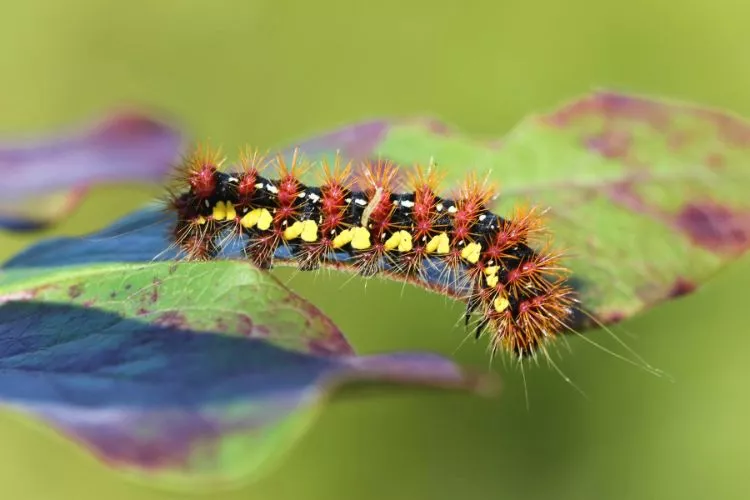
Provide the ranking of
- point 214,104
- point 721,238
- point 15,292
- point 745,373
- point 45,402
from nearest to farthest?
1. point 45,402
2. point 15,292
3. point 721,238
4. point 745,373
5. point 214,104

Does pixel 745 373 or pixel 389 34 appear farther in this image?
pixel 389 34

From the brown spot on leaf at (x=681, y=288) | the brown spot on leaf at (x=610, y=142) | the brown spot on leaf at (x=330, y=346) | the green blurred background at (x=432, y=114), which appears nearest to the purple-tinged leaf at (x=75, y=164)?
the brown spot on leaf at (x=330, y=346)

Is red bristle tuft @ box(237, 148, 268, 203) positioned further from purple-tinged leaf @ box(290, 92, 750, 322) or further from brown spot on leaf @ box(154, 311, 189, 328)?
brown spot on leaf @ box(154, 311, 189, 328)

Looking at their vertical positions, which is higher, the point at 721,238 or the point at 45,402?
the point at 721,238

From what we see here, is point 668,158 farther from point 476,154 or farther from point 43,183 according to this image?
point 43,183

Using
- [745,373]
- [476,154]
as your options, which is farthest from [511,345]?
[745,373]

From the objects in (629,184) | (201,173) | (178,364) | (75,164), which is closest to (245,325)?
(178,364)
